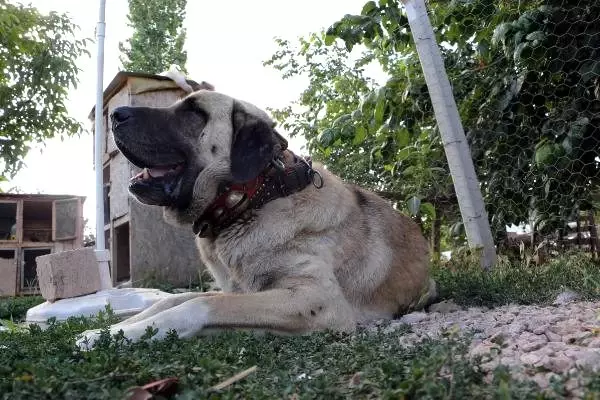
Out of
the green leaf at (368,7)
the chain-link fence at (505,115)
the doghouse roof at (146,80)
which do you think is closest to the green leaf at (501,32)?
the chain-link fence at (505,115)

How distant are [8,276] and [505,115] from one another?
8241 millimetres

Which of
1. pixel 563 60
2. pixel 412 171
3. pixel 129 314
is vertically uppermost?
pixel 563 60

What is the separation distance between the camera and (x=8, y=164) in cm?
1402

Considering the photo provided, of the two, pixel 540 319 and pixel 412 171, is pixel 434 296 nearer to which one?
pixel 540 319

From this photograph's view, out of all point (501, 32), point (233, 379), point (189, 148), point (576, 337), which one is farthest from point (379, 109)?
point (233, 379)

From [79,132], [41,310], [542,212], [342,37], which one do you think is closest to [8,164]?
[79,132]

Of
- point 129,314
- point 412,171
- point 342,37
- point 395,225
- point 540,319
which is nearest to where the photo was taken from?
point 540,319

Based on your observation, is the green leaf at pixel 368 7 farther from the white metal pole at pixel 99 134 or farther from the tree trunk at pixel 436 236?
the white metal pole at pixel 99 134

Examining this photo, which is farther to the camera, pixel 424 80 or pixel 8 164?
pixel 8 164

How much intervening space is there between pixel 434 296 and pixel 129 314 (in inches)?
72.1

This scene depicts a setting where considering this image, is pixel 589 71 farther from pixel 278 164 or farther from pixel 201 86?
pixel 201 86

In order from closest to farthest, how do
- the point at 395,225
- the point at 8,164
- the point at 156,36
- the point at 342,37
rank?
the point at 395,225 < the point at 342,37 < the point at 8,164 < the point at 156,36

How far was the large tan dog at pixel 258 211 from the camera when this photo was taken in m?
2.66

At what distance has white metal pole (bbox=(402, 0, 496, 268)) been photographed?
396 centimetres
